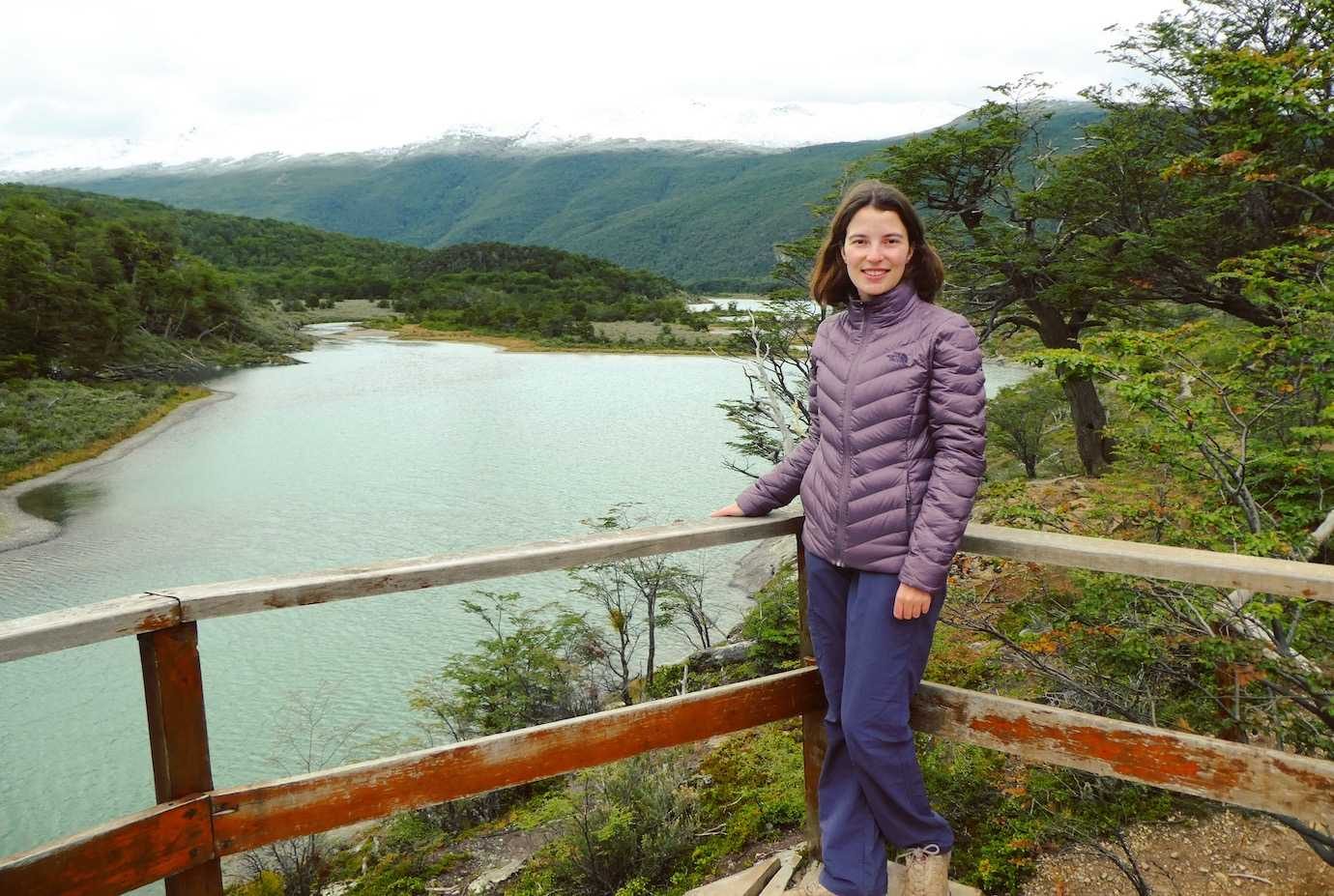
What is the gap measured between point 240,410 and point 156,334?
593 inches

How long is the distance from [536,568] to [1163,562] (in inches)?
50.9

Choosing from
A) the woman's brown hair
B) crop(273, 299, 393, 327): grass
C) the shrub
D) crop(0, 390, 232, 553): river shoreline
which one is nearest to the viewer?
the woman's brown hair

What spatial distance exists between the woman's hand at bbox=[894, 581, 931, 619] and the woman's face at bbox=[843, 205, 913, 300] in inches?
26.6

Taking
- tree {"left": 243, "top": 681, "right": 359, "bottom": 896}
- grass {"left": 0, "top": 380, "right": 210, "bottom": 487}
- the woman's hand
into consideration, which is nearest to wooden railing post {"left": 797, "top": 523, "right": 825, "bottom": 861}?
the woman's hand

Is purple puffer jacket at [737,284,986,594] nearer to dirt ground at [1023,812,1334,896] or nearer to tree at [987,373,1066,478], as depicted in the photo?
dirt ground at [1023,812,1334,896]

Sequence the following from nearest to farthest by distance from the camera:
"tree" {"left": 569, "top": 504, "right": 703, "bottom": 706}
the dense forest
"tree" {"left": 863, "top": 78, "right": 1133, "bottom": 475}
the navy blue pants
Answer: the navy blue pants
"tree" {"left": 569, "top": 504, "right": 703, "bottom": 706}
"tree" {"left": 863, "top": 78, "right": 1133, "bottom": 475}
the dense forest

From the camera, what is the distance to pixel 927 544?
5.78 feet

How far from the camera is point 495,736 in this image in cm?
183

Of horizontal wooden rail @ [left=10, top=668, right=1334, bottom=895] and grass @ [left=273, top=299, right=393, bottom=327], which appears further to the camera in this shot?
grass @ [left=273, top=299, right=393, bottom=327]

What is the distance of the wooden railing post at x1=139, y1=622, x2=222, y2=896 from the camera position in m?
1.53

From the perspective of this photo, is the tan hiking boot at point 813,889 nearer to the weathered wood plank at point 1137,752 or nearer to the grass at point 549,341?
the weathered wood plank at point 1137,752

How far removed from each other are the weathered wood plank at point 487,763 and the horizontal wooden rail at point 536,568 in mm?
354

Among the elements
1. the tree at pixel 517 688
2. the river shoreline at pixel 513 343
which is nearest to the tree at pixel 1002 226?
the tree at pixel 517 688

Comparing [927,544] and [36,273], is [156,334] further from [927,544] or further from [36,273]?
[927,544]
